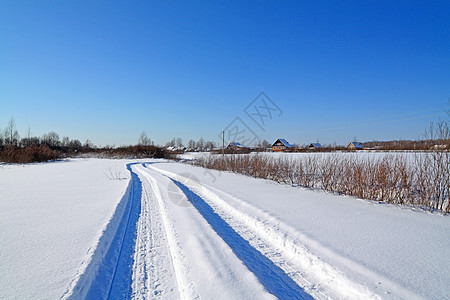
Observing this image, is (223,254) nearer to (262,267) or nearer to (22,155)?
(262,267)

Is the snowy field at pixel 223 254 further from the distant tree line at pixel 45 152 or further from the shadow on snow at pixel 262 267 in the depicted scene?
the distant tree line at pixel 45 152

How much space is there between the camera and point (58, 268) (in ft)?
8.13

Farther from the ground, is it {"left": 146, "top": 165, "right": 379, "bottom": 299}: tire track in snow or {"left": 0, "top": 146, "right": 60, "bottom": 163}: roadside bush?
{"left": 0, "top": 146, "right": 60, "bottom": 163}: roadside bush

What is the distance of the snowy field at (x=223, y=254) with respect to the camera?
2.24m

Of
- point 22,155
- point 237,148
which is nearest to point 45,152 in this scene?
point 22,155

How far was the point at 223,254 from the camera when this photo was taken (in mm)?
2959

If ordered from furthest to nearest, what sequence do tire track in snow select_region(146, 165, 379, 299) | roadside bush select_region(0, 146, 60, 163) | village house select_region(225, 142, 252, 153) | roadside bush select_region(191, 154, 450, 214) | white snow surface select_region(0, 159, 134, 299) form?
Result: roadside bush select_region(0, 146, 60, 163)
village house select_region(225, 142, 252, 153)
roadside bush select_region(191, 154, 450, 214)
tire track in snow select_region(146, 165, 379, 299)
white snow surface select_region(0, 159, 134, 299)

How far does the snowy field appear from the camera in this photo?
2236mm

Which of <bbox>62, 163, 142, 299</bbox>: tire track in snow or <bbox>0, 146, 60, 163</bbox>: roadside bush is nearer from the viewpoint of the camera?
<bbox>62, 163, 142, 299</bbox>: tire track in snow

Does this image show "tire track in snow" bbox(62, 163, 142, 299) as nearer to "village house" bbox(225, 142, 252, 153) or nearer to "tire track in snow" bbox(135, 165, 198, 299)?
"tire track in snow" bbox(135, 165, 198, 299)

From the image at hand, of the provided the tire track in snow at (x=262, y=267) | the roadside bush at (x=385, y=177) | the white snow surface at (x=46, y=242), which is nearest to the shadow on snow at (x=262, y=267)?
the tire track in snow at (x=262, y=267)

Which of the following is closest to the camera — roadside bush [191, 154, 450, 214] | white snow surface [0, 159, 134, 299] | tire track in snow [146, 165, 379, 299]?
white snow surface [0, 159, 134, 299]


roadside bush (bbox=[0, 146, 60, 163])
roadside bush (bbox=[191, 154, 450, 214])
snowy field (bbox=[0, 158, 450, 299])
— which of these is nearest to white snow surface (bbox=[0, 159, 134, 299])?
snowy field (bbox=[0, 158, 450, 299])

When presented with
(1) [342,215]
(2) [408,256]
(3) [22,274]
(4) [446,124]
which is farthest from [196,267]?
(4) [446,124]
